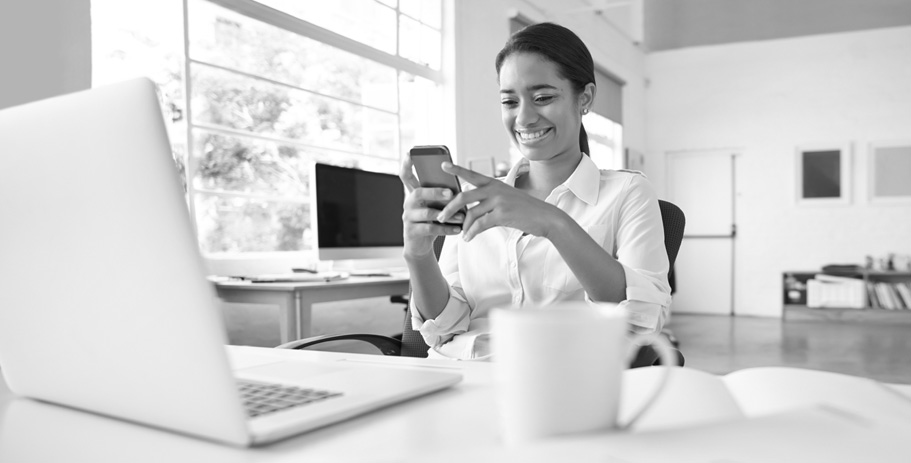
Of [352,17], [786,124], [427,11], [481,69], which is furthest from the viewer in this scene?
[786,124]

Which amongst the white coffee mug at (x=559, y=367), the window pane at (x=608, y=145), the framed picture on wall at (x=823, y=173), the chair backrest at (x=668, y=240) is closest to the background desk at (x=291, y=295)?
the chair backrest at (x=668, y=240)

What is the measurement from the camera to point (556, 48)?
1448mm

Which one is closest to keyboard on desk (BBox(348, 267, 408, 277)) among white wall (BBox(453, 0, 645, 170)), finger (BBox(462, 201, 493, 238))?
white wall (BBox(453, 0, 645, 170))

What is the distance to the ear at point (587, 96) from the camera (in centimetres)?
154

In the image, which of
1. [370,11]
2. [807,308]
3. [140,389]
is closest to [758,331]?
[807,308]

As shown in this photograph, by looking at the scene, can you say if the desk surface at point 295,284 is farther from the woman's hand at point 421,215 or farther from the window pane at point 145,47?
the woman's hand at point 421,215

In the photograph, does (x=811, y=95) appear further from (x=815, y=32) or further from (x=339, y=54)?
(x=339, y=54)

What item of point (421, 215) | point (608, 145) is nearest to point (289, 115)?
point (421, 215)

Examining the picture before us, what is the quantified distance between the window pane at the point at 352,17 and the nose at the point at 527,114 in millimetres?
2687

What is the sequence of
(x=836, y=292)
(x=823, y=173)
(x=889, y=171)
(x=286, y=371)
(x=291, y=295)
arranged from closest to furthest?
1. (x=286, y=371)
2. (x=291, y=295)
3. (x=836, y=292)
4. (x=889, y=171)
5. (x=823, y=173)

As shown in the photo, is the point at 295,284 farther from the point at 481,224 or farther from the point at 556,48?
the point at 481,224

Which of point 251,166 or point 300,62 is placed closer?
point 251,166

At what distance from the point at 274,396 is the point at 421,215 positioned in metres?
0.57

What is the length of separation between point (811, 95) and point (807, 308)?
7.99ft
